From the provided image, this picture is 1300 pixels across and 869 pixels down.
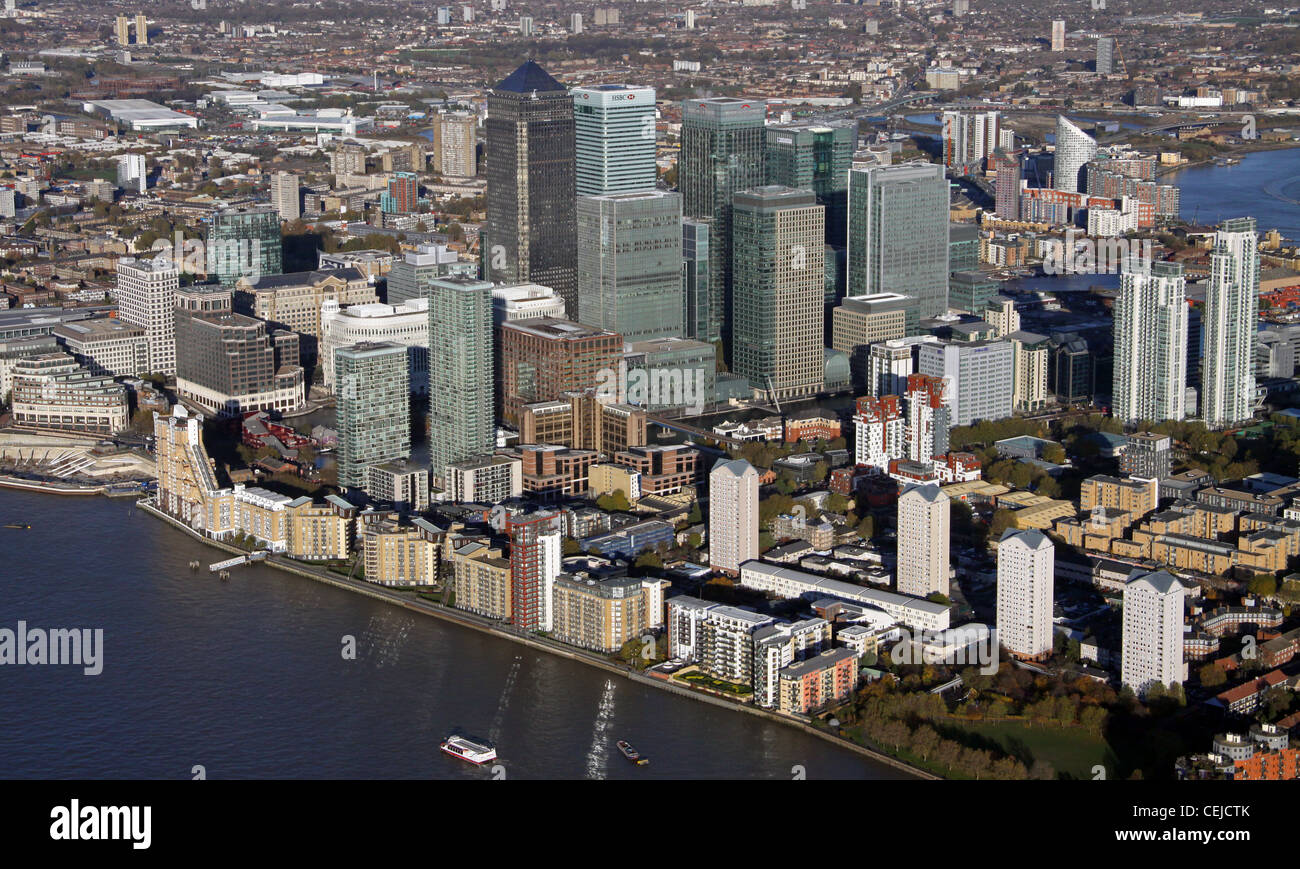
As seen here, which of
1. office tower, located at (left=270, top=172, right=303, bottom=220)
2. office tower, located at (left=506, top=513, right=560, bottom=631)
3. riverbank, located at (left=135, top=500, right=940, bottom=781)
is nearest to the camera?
riverbank, located at (left=135, top=500, right=940, bottom=781)

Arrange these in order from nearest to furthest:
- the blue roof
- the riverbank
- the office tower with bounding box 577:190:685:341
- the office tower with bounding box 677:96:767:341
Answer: the riverbank, the office tower with bounding box 577:190:685:341, the blue roof, the office tower with bounding box 677:96:767:341

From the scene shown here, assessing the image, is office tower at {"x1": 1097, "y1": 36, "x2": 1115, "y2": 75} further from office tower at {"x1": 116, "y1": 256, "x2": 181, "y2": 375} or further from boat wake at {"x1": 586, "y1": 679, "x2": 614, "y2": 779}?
boat wake at {"x1": 586, "y1": 679, "x2": 614, "y2": 779}

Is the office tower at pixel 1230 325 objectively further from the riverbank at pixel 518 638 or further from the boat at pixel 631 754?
the boat at pixel 631 754

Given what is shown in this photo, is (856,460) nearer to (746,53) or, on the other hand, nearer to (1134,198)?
(1134,198)

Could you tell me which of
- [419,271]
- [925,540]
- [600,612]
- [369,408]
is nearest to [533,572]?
[600,612]

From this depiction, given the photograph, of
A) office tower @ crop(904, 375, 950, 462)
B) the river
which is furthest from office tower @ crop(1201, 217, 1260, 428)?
the river

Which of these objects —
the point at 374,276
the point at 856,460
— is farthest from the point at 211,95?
the point at 856,460
